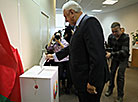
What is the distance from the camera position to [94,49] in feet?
3.21

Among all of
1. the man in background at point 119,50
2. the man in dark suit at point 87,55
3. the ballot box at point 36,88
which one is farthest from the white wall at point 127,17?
the ballot box at point 36,88

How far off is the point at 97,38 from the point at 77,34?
178mm

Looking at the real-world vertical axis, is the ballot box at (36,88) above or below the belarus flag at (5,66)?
below

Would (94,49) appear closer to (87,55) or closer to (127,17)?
(87,55)

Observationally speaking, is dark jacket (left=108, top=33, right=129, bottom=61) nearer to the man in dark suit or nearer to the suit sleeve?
the man in dark suit

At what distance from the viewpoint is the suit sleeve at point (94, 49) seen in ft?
3.21

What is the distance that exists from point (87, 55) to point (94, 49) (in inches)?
4.6

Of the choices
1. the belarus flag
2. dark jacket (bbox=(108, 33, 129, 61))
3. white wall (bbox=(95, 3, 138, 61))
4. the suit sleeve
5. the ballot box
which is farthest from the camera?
white wall (bbox=(95, 3, 138, 61))

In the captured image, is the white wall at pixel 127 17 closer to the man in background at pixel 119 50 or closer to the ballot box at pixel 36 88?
the man in background at pixel 119 50

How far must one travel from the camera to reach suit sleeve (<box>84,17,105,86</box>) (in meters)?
0.98

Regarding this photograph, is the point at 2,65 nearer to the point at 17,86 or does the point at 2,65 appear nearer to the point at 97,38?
the point at 17,86

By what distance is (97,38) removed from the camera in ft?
3.25

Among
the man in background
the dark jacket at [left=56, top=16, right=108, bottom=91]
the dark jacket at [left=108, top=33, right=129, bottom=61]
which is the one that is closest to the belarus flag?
the dark jacket at [left=56, top=16, right=108, bottom=91]

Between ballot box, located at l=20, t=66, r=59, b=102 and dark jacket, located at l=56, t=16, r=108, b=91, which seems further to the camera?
ballot box, located at l=20, t=66, r=59, b=102
